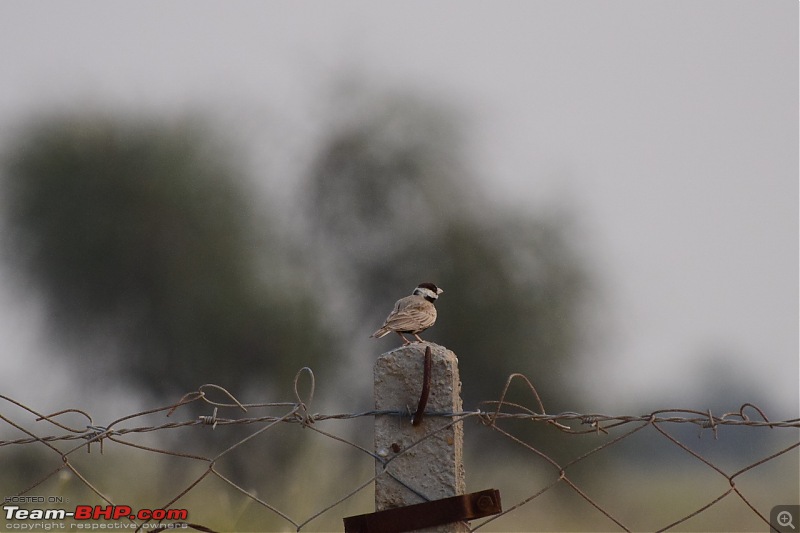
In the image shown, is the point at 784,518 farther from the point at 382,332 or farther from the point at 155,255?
the point at 155,255

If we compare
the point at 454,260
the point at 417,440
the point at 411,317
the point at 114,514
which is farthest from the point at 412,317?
the point at 454,260

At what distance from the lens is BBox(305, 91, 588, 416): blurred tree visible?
1252 centimetres

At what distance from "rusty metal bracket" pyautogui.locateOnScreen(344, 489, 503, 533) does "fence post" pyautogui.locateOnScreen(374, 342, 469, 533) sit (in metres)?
0.03

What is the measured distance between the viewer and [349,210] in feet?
42.9

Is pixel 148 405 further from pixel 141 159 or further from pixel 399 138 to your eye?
pixel 399 138

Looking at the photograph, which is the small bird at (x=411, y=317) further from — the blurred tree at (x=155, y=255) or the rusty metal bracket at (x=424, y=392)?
the blurred tree at (x=155, y=255)

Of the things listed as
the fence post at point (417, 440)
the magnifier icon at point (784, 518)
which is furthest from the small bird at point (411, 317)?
the magnifier icon at point (784, 518)

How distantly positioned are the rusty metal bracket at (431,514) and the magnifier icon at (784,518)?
3.72ft

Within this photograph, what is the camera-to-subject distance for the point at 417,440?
6.72ft

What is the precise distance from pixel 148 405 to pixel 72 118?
5.29 metres

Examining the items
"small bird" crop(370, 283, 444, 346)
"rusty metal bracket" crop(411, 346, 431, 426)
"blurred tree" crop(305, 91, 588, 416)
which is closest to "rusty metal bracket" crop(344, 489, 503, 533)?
"rusty metal bracket" crop(411, 346, 431, 426)

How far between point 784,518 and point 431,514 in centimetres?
130

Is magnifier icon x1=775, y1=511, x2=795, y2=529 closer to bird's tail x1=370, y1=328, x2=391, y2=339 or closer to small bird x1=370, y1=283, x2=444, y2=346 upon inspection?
small bird x1=370, y1=283, x2=444, y2=346

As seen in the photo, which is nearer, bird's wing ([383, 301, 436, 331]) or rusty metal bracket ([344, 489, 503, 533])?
rusty metal bracket ([344, 489, 503, 533])
